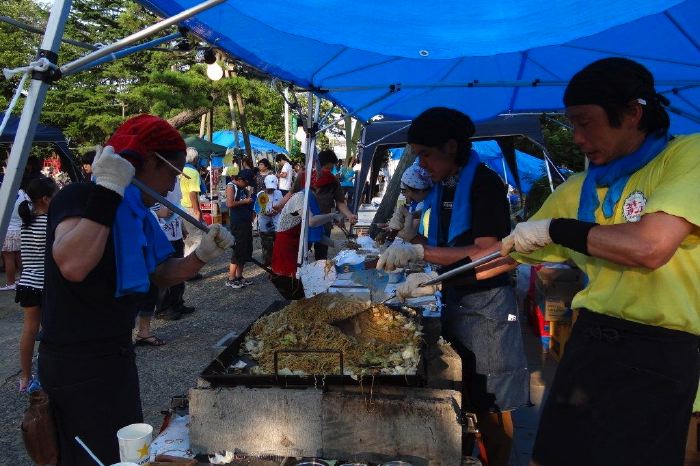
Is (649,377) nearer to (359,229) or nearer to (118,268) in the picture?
(118,268)

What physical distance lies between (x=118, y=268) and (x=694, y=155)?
6.68ft

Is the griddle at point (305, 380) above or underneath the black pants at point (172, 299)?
above

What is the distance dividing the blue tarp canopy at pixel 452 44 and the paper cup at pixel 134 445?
2099mm

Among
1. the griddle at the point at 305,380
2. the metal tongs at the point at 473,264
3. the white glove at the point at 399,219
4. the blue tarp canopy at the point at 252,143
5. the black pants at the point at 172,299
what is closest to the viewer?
the griddle at the point at 305,380

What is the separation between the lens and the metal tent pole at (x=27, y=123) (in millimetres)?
1606

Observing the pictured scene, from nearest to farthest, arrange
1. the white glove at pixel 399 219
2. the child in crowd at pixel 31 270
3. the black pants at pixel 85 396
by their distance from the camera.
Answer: the black pants at pixel 85 396 → the child in crowd at pixel 31 270 → the white glove at pixel 399 219

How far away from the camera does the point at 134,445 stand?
1813 mm

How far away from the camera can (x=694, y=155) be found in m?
1.65

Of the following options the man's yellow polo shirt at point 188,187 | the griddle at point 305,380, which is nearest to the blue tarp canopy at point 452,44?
the griddle at point 305,380

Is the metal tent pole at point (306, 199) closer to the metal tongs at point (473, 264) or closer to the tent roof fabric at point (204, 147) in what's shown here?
the metal tongs at point (473, 264)

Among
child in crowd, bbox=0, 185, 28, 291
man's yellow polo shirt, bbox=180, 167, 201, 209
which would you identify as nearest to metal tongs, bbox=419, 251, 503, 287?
man's yellow polo shirt, bbox=180, 167, 201, 209

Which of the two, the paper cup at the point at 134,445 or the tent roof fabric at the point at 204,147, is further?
the tent roof fabric at the point at 204,147

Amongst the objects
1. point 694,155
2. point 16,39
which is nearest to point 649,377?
point 694,155

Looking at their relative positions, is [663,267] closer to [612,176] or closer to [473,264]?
[612,176]
